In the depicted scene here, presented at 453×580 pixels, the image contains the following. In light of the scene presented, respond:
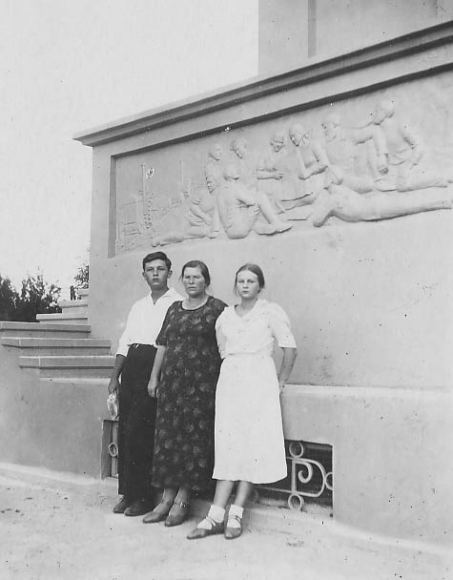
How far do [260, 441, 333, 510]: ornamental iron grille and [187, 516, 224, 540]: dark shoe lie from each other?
57 cm

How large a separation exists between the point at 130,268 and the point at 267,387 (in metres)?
3.03

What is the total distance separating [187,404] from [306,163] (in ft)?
7.35

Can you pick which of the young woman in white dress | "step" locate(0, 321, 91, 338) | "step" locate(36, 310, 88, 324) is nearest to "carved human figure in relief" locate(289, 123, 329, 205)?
the young woman in white dress

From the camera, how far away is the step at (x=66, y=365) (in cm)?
615

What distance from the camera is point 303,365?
5566mm

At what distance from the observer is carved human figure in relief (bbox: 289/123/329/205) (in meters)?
5.60

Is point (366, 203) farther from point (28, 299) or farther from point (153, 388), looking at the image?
point (28, 299)

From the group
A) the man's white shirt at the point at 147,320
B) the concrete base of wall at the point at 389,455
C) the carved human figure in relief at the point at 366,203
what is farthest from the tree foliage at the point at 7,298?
the concrete base of wall at the point at 389,455

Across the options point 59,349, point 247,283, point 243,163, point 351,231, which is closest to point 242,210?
point 243,163

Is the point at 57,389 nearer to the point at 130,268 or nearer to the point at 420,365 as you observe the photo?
the point at 130,268

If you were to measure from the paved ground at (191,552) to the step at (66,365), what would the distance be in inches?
53.3

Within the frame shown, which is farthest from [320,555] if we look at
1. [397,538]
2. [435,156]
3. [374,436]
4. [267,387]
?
[435,156]

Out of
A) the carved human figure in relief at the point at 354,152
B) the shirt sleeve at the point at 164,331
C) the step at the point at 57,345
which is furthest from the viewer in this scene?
the step at the point at 57,345

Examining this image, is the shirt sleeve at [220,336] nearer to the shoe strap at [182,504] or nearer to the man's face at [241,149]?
the shoe strap at [182,504]
